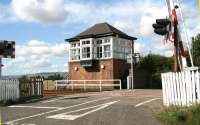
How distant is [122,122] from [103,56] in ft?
86.6

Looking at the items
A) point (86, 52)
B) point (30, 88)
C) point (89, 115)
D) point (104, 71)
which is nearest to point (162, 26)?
point (89, 115)

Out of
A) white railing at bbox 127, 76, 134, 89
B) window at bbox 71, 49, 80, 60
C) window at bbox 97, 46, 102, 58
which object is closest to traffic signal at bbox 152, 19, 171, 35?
white railing at bbox 127, 76, 134, 89

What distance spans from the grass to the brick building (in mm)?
24741

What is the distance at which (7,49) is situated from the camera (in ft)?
72.9

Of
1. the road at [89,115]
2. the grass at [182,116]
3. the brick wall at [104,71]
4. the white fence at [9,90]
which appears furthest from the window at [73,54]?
the grass at [182,116]

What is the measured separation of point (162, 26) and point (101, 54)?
24.7 metres

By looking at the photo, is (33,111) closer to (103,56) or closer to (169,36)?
(169,36)

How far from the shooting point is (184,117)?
40.1 feet

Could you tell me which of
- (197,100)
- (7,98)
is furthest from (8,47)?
(197,100)

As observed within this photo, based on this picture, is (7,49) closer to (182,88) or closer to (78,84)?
(182,88)

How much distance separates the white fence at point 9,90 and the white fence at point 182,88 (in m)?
10.0

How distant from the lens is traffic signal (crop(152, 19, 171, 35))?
15.3 metres

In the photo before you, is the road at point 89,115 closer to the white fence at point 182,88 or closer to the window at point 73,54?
the white fence at point 182,88

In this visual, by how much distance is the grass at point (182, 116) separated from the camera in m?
11.9
